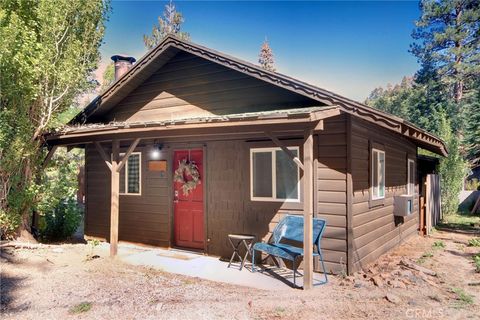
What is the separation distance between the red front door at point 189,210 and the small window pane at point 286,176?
1.85 m

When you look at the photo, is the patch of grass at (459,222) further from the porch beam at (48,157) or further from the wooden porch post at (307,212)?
the porch beam at (48,157)

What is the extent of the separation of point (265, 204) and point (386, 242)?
3.38 m

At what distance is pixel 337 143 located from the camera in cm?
618

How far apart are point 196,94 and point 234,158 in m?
1.94

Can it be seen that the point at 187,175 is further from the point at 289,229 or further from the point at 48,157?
the point at 48,157

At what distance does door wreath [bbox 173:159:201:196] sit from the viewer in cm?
767

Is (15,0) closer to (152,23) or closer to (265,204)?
(265,204)

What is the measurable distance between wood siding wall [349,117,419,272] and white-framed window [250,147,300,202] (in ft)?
3.46

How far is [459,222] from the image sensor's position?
45.3 feet

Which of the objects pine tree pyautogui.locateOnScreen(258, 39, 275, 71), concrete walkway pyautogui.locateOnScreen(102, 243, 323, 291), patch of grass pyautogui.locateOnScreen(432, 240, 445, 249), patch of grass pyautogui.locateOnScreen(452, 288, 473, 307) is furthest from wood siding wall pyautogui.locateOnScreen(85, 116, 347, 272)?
pine tree pyautogui.locateOnScreen(258, 39, 275, 71)

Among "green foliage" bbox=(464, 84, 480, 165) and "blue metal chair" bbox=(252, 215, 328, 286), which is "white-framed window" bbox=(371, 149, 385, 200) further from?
"green foliage" bbox=(464, 84, 480, 165)

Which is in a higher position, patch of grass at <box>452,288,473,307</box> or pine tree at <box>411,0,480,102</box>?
pine tree at <box>411,0,480,102</box>

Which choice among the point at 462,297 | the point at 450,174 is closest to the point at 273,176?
the point at 462,297

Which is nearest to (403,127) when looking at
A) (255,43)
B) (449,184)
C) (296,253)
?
(296,253)
